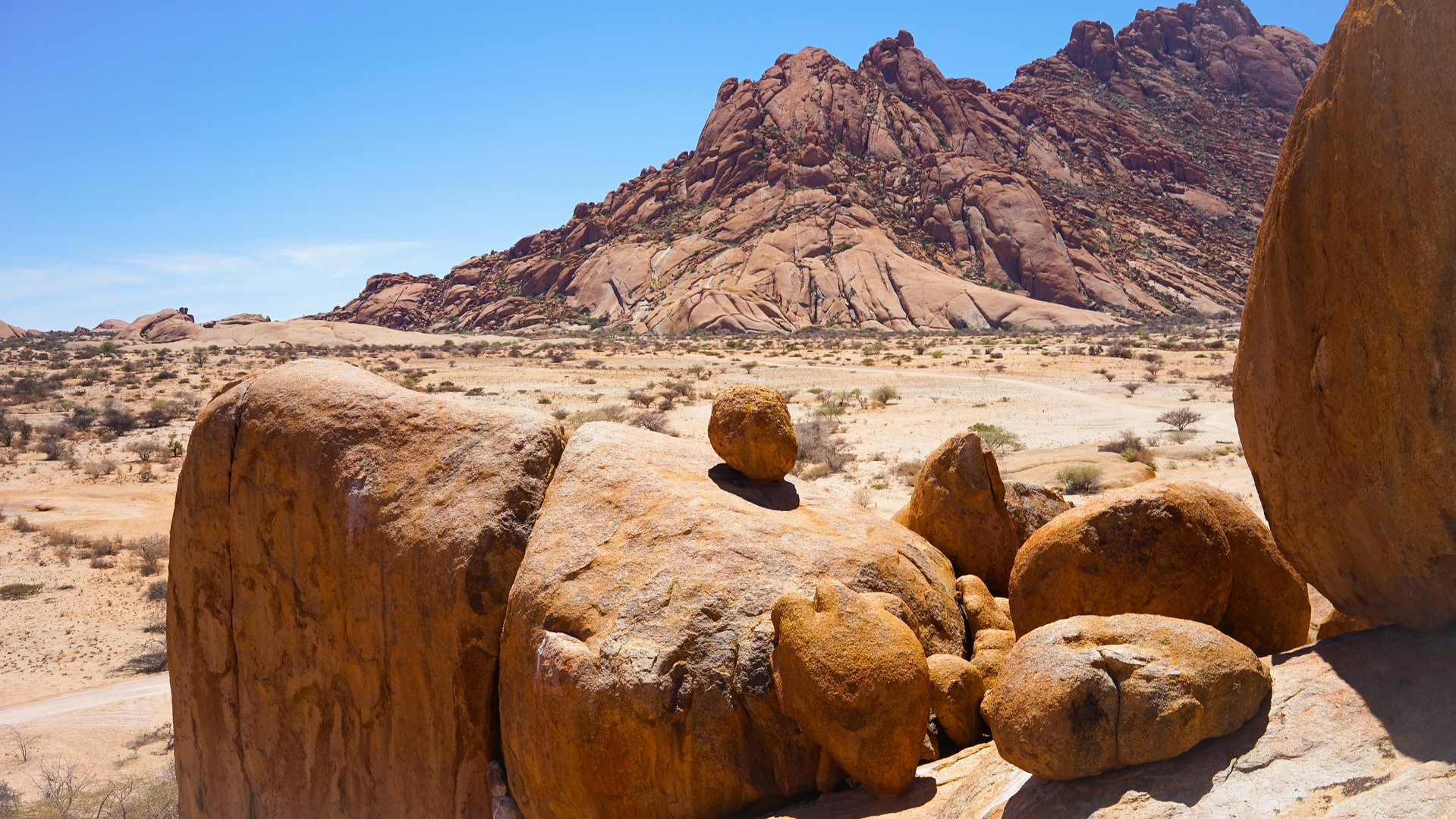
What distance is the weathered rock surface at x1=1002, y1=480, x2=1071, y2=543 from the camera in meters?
5.91

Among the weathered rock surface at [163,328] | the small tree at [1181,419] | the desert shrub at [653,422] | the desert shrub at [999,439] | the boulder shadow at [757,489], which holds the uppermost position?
the weathered rock surface at [163,328]

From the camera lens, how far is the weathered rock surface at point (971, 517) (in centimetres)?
554

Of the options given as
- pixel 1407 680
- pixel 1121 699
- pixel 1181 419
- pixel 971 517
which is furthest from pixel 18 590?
pixel 1181 419

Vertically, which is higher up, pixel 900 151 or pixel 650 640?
pixel 900 151

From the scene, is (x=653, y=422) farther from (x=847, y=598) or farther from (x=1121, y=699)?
(x=1121, y=699)

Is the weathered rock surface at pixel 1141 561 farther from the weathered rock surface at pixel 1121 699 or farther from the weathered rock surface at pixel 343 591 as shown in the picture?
the weathered rock surface at pixel 343 591

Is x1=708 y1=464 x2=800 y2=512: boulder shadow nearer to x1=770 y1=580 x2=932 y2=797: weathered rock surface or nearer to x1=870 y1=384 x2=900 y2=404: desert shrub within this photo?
x1=770 y1=580 x2=932 y2=797: weathered rock surface

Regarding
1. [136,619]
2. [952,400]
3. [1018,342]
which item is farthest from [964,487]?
[1018,342]

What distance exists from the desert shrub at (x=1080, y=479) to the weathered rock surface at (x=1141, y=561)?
8174mm

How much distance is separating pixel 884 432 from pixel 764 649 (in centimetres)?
1653

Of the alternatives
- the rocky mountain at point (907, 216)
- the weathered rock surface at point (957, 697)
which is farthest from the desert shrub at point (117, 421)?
the rocky mountain at point (907, 216)

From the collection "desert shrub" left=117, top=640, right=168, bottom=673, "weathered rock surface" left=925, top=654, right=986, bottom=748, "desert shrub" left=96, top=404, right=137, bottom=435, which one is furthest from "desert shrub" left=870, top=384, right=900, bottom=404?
"weathered rock surface" left=925, top=654, right=986, bottom=748

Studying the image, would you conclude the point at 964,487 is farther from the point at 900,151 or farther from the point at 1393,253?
the point at 900,151

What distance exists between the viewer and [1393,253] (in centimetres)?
279
